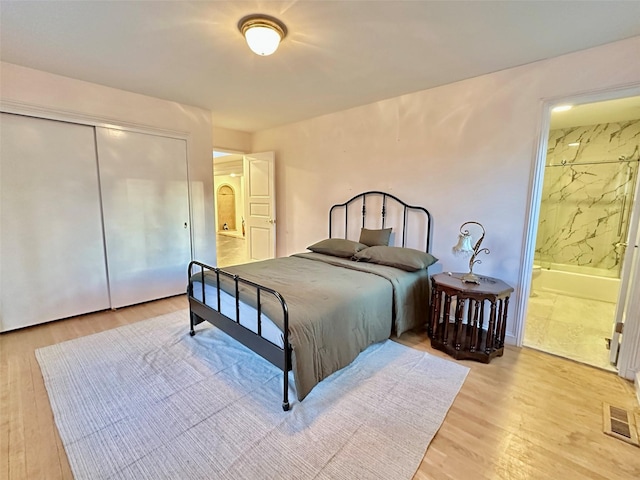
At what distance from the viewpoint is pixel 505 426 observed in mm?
1705

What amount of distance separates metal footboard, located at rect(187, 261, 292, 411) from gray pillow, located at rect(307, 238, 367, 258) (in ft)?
4.50

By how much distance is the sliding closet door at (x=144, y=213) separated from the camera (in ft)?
10.7

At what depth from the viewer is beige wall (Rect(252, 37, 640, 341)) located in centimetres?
232

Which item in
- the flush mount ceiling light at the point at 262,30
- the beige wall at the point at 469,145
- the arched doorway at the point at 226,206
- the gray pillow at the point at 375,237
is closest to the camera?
the flush mount ceiling light at the point at 262,30

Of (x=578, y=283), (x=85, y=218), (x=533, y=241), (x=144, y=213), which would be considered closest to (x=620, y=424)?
(x=533, y=241)

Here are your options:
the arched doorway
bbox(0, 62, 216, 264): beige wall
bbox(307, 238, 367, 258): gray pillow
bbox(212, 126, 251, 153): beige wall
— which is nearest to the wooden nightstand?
bbox(307, 238, 367, 258): gray pillow

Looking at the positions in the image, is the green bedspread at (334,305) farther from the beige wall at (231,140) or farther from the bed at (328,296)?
the beige wall at (231,140)

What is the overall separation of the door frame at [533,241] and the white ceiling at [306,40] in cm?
36

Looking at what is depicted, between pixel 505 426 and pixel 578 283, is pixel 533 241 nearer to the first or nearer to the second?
pixel 505 426

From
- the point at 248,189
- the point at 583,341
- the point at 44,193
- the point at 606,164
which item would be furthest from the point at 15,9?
the point at 606,164

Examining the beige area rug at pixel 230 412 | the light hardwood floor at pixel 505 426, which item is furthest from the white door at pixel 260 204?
the light hardwood floor at pixel 505 426

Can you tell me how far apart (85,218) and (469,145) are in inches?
159

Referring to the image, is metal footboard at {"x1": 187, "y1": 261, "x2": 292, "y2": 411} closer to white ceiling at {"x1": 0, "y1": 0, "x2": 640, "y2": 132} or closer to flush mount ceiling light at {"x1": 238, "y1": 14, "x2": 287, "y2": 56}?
flush mount ceiling light at {"x1": 238, "y1": 14, "x2": 287, "y2": 56}

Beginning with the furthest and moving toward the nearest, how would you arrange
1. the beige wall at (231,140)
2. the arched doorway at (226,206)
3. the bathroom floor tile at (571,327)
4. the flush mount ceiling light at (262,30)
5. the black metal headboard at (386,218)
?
the arched doorway at (226,206) → the beige wall at (231,140) → the black metal headboard at (386,218) → the bathroom floor tile at (571,327) → the flush mount ceiling light at (262,30)
